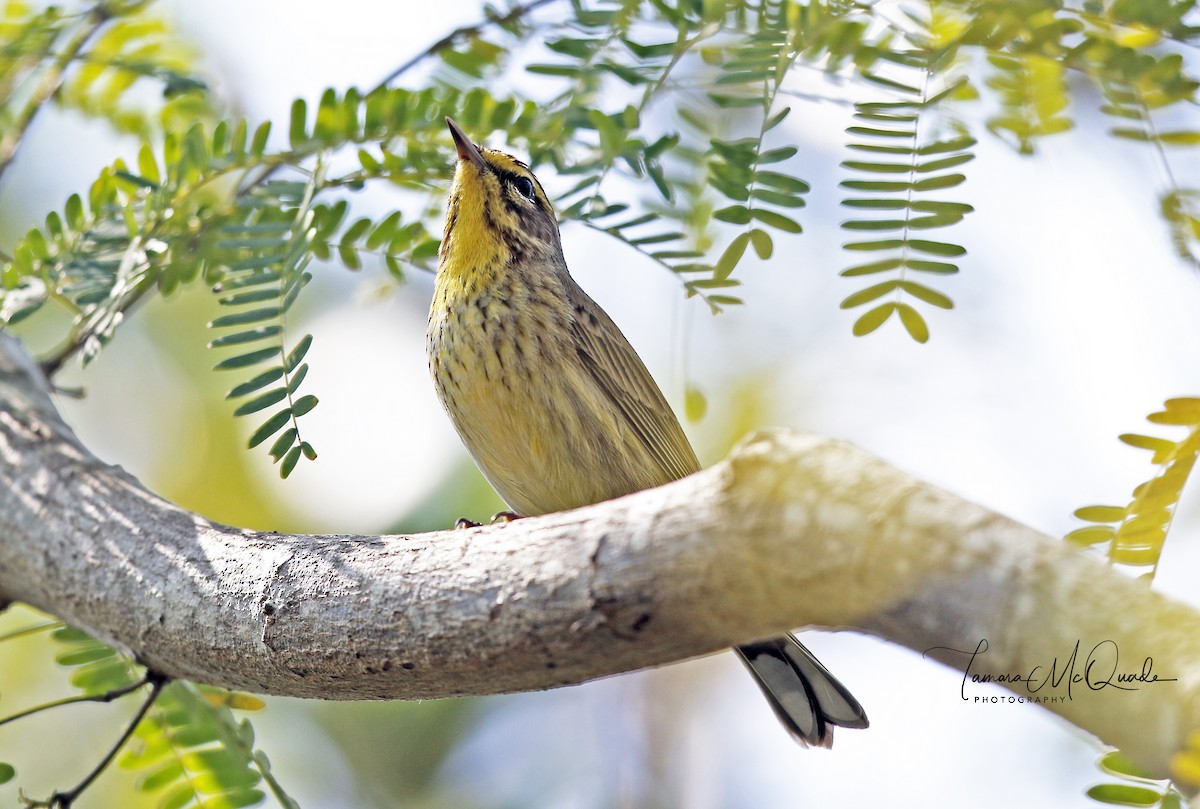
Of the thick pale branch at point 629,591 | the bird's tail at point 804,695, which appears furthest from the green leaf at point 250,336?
the bird's tail at point 804,695

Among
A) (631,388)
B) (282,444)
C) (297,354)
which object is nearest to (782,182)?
(297,354)

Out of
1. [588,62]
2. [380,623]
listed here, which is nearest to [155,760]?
[380,623]

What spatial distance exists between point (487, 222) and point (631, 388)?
89 cm

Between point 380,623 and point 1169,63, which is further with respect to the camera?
point 1169,63

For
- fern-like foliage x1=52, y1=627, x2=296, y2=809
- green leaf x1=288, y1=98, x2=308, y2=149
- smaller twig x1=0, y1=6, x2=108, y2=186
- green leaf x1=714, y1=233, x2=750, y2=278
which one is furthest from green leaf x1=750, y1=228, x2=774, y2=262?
smaller twig x1=0, y1=6, x2=108, y2=186

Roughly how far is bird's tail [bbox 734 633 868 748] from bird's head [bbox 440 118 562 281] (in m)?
1.79

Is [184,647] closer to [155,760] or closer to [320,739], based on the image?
[155,760]

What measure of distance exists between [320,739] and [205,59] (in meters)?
3.67

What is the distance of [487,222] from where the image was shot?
442 cm

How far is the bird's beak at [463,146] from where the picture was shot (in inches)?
140

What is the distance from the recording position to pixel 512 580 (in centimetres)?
211

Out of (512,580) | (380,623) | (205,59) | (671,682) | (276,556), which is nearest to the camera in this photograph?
(512,580)

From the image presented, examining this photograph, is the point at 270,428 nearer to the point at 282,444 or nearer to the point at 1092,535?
the point at 282,444

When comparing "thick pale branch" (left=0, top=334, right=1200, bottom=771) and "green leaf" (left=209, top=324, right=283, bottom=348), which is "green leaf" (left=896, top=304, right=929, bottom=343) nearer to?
"thick pale branch" (left=0, top=334, right=1200, bottom=771)
